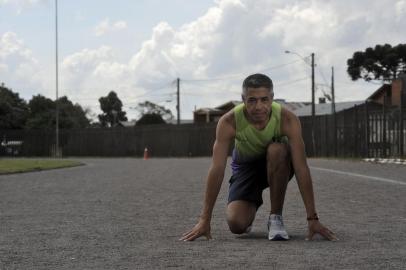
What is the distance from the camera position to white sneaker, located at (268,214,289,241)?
6.27 m

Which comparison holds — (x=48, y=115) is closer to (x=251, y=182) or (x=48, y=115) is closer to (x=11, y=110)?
(x=11, y=110)

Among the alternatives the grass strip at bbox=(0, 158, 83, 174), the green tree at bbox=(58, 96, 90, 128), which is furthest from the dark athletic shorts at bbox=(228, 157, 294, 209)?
the green tree at bbox=(58, 96, 90, 128)

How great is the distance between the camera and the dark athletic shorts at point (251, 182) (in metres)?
6.68

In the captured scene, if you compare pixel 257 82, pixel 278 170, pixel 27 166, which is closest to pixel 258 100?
pixel 257 82

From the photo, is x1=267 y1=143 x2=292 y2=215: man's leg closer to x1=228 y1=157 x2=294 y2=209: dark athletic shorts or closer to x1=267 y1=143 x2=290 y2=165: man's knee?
x1=267 y1=143 x2=290 y2=165: man's knee

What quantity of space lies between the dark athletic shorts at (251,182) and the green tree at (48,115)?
3702 inches

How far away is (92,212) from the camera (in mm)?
9398

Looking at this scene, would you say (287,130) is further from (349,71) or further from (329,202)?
(349,71)

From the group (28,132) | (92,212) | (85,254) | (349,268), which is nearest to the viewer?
(349,268)

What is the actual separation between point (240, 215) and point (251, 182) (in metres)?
0.35

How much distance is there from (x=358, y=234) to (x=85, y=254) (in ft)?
8.48

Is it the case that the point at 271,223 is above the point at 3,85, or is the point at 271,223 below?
below

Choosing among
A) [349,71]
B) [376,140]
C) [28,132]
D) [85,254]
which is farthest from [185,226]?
[349,71]

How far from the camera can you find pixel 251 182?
6715 millimetres
